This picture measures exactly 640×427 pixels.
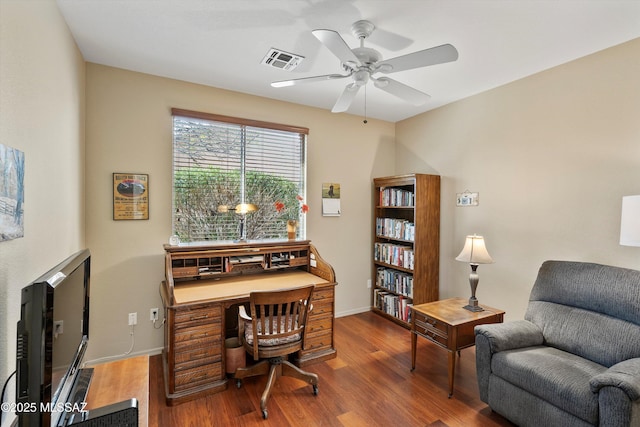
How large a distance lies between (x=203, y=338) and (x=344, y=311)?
7.12ft

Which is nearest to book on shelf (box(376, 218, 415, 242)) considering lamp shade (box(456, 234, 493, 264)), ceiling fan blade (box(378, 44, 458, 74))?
lamp shade (box(456, 234, 493, 264))

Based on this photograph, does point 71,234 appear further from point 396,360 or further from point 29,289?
point 396,360

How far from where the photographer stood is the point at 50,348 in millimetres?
846

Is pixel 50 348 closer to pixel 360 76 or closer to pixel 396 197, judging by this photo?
pixel 360 76

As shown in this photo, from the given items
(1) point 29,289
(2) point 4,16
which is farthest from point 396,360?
(2) point 4,16

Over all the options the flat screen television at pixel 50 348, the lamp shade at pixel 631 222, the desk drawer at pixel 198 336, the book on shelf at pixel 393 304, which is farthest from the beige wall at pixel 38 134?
the book on shelf at pixel 393 304

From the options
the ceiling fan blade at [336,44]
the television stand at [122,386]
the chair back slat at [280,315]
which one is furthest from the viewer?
the chair back slat at [280,315]

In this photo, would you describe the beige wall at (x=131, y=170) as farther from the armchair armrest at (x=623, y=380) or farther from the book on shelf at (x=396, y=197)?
the armchair armrest at (x=623, y=380)

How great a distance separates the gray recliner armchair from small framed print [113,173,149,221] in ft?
9.98

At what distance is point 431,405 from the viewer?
229 centimetres

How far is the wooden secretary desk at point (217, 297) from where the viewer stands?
231 cm

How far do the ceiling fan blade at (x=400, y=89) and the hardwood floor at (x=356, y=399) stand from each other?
231cm

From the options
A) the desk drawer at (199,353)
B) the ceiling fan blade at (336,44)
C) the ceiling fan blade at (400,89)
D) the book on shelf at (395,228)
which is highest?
the ceiling fan blade at (336,44)

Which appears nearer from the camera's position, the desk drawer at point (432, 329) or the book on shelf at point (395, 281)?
the desk drawer at point (432, 329)
